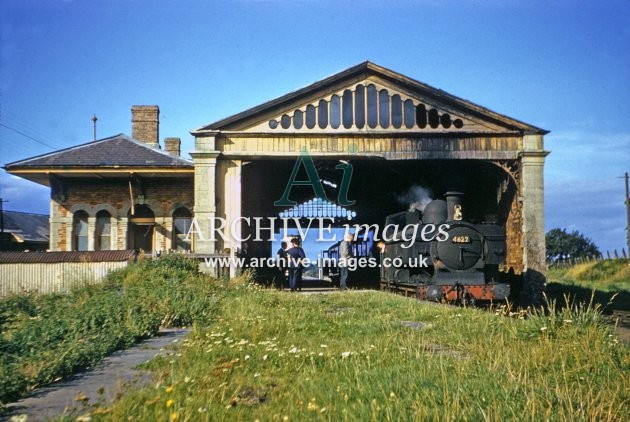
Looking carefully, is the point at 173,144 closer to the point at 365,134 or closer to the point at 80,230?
the point at 80,230

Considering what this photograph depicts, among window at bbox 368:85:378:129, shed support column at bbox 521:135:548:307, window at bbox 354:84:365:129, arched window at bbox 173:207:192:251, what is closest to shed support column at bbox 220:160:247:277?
arched window at bbox 173:207:192:251

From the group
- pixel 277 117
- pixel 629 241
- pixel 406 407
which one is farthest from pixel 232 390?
pixel 629 241

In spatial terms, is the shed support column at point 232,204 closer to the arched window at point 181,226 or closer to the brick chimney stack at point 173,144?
the arched window at point 181,226

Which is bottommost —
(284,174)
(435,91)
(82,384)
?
(82,384)

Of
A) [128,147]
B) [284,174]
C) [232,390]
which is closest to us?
[232,390]

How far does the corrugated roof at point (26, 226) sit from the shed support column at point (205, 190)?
29.4 m

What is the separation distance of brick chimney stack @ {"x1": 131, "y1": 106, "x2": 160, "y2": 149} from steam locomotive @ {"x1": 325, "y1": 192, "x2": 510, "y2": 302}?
12264mm

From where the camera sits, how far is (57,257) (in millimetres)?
15086

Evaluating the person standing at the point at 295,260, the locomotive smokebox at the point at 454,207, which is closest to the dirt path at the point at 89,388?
the locomotive smokebox at the point at 454,207

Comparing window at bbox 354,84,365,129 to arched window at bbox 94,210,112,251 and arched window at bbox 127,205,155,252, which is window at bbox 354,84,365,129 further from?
arched window at bbox 94,210,112,251

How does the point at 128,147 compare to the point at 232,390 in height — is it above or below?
above

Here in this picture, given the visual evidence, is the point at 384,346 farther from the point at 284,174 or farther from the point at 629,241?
the point at 629,241

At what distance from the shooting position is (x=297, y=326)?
25.2ft

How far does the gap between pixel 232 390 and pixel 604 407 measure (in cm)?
270
